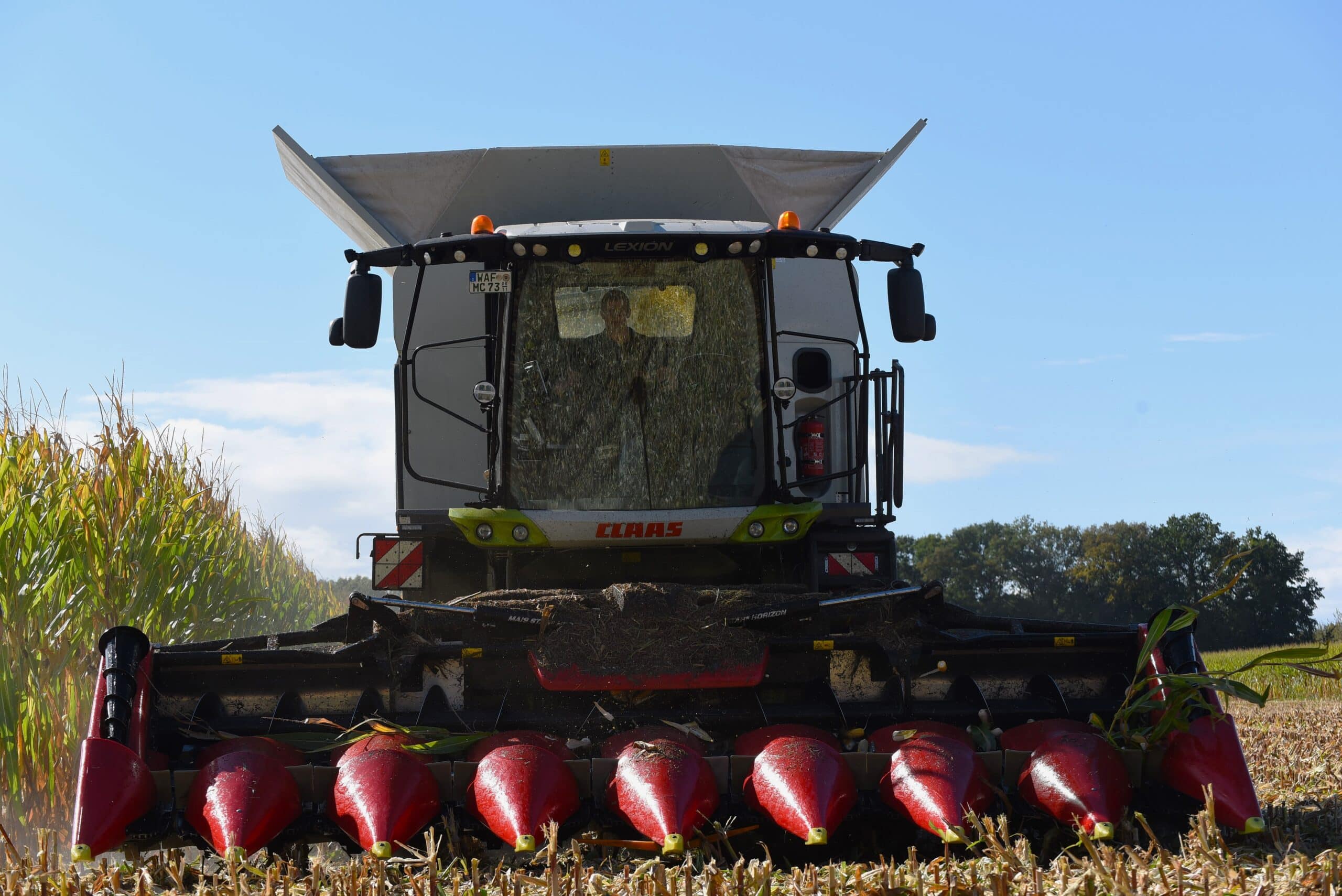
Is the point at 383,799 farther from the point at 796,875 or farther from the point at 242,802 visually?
the point at 796,875

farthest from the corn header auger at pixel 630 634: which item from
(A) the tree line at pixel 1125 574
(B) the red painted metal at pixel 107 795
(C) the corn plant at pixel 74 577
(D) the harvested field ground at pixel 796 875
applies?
(A) the tree line at pixel 1125 574

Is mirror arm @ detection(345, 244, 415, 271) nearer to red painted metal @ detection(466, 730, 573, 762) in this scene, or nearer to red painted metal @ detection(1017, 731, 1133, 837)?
red painted metal @ detection(466, 730, 573, 762)

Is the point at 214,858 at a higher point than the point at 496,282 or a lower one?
lower

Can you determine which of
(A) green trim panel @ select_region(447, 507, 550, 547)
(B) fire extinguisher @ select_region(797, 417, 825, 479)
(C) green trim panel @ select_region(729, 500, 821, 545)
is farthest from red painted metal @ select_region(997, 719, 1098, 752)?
(A) green trim panel @ select_region(447, 507, 550, 547)

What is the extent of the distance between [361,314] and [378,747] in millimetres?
2138

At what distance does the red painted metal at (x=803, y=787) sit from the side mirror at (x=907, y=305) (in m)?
2.33

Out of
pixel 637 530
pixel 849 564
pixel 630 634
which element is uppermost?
pixel 637 530

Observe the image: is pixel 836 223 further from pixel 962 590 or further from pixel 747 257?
pixel 962 590

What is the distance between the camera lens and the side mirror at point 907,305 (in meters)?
5.54

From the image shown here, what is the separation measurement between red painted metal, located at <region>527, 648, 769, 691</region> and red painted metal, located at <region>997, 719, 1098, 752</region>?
88cm

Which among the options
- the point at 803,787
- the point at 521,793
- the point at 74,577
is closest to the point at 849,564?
the point at 803,787

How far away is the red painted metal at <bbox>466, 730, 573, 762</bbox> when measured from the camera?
3959 mm

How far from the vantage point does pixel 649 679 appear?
14.0 feet

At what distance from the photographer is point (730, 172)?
706 cm
